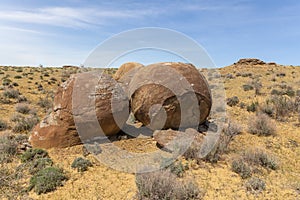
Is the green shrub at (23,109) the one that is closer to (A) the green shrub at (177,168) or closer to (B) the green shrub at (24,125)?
(B) the green shrub at (24,125)

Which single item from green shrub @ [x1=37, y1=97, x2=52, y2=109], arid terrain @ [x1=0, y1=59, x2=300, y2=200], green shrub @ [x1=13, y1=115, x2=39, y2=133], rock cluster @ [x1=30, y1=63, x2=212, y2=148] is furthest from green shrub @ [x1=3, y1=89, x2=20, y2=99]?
rock cluster @ [x1=30, y1=63, x2=212, y2=148]

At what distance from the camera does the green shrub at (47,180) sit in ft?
15.9

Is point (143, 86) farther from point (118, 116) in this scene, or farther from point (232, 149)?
point (232, 149)

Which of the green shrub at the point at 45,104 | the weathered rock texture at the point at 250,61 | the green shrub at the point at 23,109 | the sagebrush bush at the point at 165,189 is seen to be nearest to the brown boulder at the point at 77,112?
the sagebrush bush at the point at 165,189

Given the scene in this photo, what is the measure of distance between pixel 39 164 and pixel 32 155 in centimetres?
62

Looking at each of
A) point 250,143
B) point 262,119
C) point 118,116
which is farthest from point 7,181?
point 262,119

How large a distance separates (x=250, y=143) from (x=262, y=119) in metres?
1.33

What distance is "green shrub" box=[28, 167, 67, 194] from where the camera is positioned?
4852mm

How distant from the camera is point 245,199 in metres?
4.56

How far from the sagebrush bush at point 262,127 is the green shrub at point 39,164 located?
21.2 ft

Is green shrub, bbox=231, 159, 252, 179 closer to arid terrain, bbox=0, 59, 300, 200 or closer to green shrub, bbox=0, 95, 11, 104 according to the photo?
arid terrain, bbox=0, 59, 300, 200

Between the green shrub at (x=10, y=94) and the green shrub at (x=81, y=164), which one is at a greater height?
the green shrub at (x=10, y=94)

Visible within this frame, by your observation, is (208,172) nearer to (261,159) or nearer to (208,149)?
(208,149)

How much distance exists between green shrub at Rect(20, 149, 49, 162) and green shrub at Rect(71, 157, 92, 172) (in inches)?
40.6
